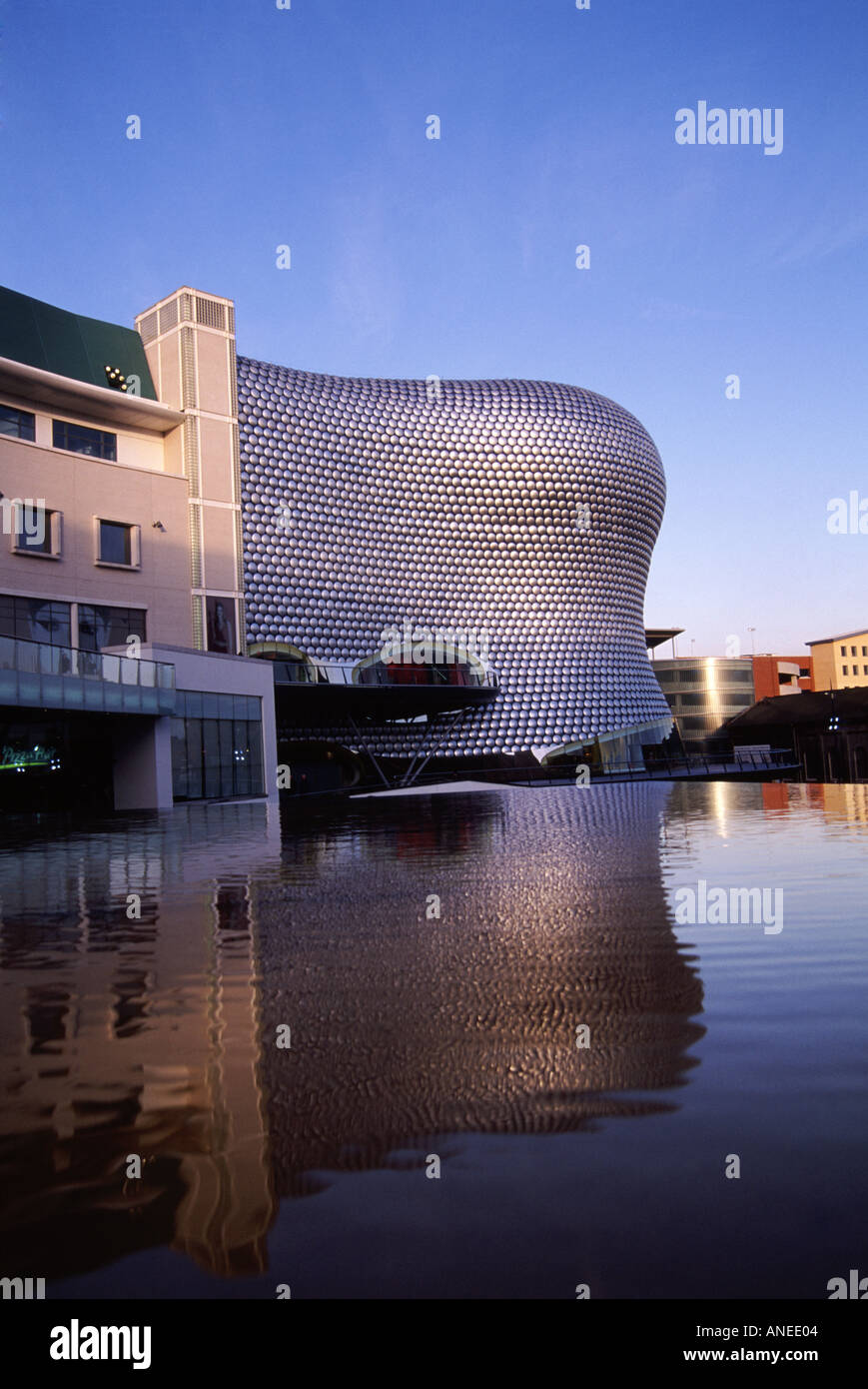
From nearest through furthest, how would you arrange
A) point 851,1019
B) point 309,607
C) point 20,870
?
point 851,1019 → point 20,870 → point 309,607

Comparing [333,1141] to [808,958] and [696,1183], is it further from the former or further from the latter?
[808,958]

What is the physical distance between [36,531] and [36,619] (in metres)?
2.82

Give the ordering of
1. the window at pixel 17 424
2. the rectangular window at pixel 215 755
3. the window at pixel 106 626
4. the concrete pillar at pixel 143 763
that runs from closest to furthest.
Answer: the concrete pillar at pixel 143 763 < the rectangular window at pixel 215 755 < the window at pixel 17 424 < the window at pixel 106 626

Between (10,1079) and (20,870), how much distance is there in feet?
26.5

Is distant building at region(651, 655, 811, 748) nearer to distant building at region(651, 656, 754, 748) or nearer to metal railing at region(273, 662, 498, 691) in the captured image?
distant building at region(651, 656, 754, 748)

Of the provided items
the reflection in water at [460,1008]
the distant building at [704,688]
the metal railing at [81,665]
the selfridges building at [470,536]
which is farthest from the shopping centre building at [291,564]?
the distant building at [704,688]

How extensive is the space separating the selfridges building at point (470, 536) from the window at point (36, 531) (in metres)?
22.1

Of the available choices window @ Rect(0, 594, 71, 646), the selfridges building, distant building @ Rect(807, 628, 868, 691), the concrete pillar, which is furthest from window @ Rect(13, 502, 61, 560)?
distant building @ Rect(807, 628, 868, 691)

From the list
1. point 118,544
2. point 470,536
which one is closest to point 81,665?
point 118,544

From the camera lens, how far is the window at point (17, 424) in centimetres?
3388

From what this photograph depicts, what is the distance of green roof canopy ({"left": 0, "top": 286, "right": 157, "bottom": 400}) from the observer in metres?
37.0

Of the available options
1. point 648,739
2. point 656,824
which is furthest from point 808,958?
point 648,739

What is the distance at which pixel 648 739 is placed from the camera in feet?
235

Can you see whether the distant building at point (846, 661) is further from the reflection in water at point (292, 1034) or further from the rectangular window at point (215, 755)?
the reflection in water at point (292, 1034)
